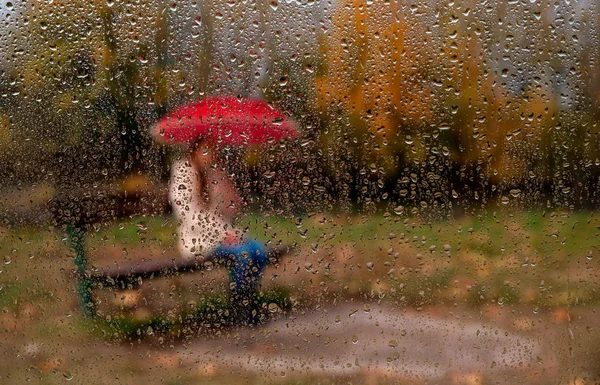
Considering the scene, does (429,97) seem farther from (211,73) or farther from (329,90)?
(211,73)

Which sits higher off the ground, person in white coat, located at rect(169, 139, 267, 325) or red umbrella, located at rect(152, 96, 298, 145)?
red umbrella, located at rect(152, 96, 298, 145)

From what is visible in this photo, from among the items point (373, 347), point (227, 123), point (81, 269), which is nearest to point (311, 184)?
point (227, 123)

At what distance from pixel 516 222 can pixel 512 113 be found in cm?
28

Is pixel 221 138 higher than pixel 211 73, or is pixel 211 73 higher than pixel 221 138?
pixel 211 73

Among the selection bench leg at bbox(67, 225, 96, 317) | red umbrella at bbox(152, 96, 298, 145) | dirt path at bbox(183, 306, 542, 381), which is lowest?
dirt path at bbox(183, 306, 542, 381)

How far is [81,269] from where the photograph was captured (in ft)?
3.94

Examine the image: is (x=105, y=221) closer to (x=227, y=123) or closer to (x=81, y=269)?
(x=81, y=269)

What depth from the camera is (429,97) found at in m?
1.14

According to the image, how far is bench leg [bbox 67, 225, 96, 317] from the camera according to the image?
1.20 m

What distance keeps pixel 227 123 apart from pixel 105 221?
0.41 meters

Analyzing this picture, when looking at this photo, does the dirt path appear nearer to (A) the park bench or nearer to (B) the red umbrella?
(A) the park bench

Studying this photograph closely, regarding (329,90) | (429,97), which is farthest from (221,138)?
(429,97)

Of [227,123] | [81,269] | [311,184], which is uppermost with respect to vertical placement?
[227,123]

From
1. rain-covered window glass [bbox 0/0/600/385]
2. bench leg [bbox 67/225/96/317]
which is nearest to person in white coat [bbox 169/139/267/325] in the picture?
rain-covered window glass [bbox 0/0/600/385]
